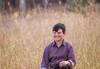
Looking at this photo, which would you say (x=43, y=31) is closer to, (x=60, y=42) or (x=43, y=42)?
(x=43, y=42)

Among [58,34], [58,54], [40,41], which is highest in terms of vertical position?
[58,34]

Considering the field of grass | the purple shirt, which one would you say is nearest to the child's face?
the purple shirt

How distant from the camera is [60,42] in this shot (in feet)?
16.0

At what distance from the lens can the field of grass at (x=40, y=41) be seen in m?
6.87

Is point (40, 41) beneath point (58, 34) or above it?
beneath

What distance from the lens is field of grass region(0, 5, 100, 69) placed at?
22.5ft

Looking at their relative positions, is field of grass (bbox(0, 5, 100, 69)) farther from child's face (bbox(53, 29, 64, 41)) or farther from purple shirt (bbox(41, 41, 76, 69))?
child's face (bbox(53, 29, 64, 41))

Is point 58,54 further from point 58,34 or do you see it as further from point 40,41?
point 40,41

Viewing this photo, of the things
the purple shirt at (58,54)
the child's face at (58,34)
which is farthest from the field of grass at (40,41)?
the child's face at (58,34)

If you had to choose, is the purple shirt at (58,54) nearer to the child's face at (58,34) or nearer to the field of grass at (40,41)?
the child's face at (58,34)

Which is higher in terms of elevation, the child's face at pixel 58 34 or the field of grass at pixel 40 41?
the child's face at pixel 58 34

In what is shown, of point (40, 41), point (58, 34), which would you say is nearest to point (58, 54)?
point (58, 34)

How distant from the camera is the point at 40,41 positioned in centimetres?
792

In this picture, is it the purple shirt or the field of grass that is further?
the field of grass
